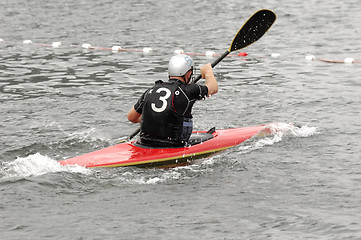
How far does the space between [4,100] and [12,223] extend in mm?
6108

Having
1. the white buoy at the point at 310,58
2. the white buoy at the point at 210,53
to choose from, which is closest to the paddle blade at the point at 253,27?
the white buoy at the point at 310,58

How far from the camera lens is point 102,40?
18469 millimetres

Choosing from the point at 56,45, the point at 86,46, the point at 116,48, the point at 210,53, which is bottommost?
the point at 210,53

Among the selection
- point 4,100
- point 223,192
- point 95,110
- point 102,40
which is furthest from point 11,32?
point 223,192

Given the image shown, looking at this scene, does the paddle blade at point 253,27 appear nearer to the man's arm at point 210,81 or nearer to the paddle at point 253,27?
the paddle at point 253,27

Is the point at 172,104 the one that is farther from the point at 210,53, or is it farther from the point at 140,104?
the point at 210,53

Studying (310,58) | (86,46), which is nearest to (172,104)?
(310,58)

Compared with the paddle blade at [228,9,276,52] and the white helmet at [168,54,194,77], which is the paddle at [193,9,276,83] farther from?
the white helmet at [168,54,194,77]

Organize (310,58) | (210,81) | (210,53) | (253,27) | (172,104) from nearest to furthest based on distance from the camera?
1. (172,104)
2. (210,81)
3. (253,27)
4. (310,58)
5. (210,53)

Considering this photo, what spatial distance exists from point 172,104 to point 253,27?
8.80 ft

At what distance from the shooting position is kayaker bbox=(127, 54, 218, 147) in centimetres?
740

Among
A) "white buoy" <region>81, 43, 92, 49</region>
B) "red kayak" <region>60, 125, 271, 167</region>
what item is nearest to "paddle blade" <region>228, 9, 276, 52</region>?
"red kayak" <region>60, 125, 271, 167</region>

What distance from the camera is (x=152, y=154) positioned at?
24.8 feet

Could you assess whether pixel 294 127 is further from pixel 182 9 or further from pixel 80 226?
pixel 182 9
